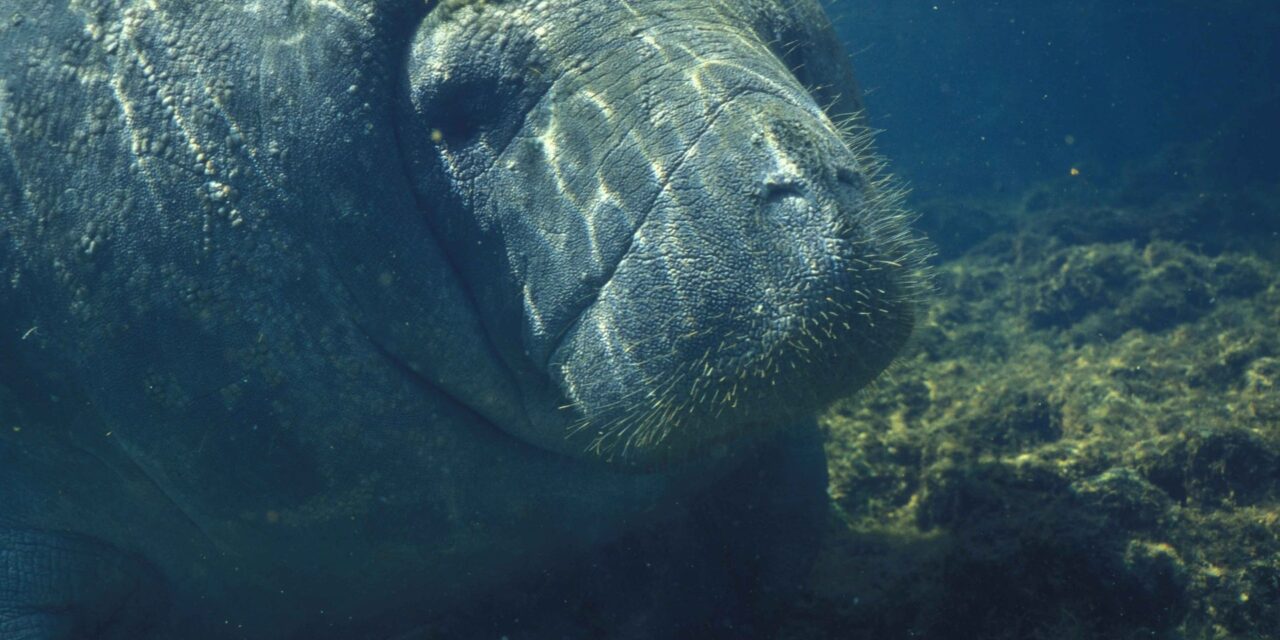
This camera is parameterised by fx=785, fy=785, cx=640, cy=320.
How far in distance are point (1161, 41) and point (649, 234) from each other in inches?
1972

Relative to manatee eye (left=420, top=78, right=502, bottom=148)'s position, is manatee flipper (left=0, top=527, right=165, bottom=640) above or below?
below

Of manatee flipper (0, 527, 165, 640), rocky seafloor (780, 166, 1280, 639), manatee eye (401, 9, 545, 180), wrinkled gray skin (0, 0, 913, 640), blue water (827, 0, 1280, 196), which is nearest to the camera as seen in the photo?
wrinkled gray skin (0, 0, 913, 640)

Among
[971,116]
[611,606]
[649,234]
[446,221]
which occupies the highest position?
[649,234]

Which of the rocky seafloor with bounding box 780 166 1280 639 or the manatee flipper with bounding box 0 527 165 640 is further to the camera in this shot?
the rocky seafloor with bounding box 780 166 1280 639

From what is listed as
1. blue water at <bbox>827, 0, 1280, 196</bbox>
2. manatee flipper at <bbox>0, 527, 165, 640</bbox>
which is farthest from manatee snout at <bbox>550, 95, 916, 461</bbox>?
blue water at <bbox>827, 0, 1280, 196</bbox>

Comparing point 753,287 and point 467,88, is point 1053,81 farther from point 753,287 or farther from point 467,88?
point 753,287

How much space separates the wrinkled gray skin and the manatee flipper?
14 mm

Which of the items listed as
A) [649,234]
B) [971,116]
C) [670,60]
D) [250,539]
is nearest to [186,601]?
[250,539]

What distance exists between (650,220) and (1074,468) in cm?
359

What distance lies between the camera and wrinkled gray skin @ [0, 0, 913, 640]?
7.77 ft

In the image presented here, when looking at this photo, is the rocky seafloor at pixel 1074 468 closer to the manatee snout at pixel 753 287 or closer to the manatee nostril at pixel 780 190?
the manatee snout at pixel 753 287

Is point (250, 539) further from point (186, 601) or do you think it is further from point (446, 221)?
point (446, 221)

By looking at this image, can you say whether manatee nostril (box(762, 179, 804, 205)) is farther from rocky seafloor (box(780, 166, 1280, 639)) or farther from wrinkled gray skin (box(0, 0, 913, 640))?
rocky seafloor (box(780, 166, 1280, 639))

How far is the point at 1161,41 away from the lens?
41625 mm
